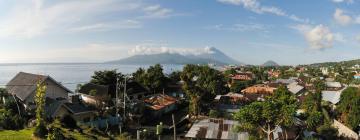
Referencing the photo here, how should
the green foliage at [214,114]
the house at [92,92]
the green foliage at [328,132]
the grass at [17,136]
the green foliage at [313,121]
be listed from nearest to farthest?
the grass at [17,136]
the green foliage at [328,132]
the green foliage at [313,121]
the green foliage at [214,114]
the house at [92,92]

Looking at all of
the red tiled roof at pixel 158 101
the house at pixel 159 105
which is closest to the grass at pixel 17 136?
the house at pixel 159 105

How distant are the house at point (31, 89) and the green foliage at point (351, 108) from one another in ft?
89.3

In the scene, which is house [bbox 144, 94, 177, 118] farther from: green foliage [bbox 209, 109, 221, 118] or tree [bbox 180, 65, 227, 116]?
green foliage [bbox 209, 109, 221, 118]

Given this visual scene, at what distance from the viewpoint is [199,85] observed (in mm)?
31609

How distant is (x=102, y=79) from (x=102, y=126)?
11.3 metres

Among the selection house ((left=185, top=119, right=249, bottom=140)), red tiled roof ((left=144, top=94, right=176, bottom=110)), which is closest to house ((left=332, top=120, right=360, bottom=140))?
Answer: house ((left=185, top=119, right=249, bottom=140))

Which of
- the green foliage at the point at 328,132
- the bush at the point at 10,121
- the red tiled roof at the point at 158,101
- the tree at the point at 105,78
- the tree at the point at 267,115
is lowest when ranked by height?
the green foliage at the point at 328,132

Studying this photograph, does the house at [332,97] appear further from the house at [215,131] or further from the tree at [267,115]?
the tree at [267,115]

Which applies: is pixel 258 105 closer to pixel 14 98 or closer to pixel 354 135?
pixel 354 135

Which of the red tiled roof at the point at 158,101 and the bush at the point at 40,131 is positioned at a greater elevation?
the bush at the point at 40,131

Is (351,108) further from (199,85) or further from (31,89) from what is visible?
(31,89)

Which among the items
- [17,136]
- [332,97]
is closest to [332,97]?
[332,97]

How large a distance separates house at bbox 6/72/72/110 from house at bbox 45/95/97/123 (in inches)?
59.8

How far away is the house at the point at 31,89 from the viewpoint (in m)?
24.6
